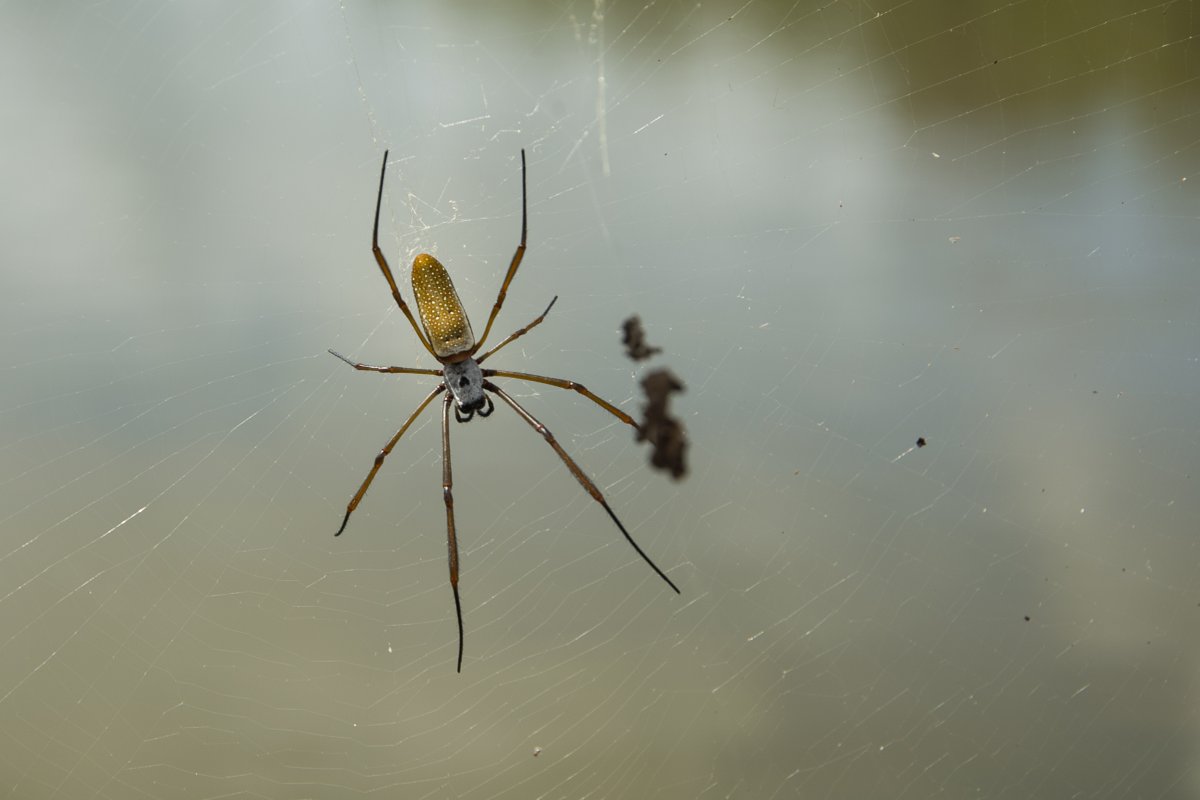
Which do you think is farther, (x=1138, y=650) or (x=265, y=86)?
(x=1138, y=650)

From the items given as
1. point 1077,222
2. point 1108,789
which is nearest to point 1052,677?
point 1108,789

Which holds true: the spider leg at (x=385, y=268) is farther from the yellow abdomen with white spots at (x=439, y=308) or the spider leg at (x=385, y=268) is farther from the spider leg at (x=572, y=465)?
the spider leg at (x=572, y=465)

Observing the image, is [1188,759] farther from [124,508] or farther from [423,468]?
[124,508]

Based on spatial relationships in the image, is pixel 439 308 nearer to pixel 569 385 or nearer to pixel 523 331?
pixel 523 331

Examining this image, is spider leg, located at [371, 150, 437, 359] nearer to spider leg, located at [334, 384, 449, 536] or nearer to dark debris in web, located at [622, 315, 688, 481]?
spider leg, located at [334, 384, 449, 536]

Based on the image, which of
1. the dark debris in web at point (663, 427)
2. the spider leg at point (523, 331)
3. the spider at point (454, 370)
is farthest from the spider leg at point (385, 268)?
the dark debris in web at point (663, 427)

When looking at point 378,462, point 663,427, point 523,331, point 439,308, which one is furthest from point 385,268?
point 663,427

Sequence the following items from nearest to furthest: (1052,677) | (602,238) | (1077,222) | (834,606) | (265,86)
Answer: (602,238)
(265,86)
(1052,677)
(834,606)
(1077,222)
